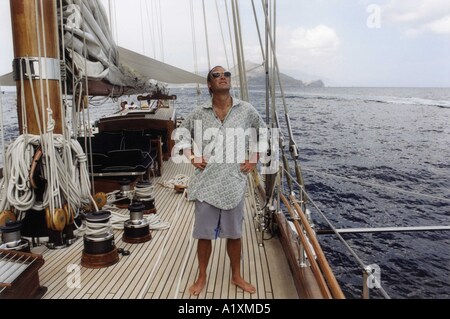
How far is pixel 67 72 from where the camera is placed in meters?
4.05

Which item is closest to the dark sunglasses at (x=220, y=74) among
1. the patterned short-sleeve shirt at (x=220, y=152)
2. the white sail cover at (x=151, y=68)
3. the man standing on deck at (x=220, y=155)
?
the man standing on deck at (x=220, y=155)

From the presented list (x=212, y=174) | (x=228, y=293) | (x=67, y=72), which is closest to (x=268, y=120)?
(x=212, y=174)

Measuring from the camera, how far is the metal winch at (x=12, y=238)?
3.10 m

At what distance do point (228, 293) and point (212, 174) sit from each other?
85 cm

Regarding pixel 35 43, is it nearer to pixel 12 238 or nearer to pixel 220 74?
pixel 12 238

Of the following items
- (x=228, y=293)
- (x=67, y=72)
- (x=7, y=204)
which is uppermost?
(x=67, y=72)

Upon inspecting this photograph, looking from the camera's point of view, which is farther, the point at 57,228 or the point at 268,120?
the point at 268,120

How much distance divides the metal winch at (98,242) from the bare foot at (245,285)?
1101mm

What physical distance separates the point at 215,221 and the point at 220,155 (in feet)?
1.42

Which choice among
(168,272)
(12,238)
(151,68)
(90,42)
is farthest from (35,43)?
(151,68)

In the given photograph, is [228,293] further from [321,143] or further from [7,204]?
[321,143]

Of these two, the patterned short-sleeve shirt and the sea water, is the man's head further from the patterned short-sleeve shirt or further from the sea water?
the sea water

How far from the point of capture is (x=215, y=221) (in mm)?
2691

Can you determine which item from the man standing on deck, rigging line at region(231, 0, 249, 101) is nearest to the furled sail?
rigging line at region(231, 0, 249, 101)
